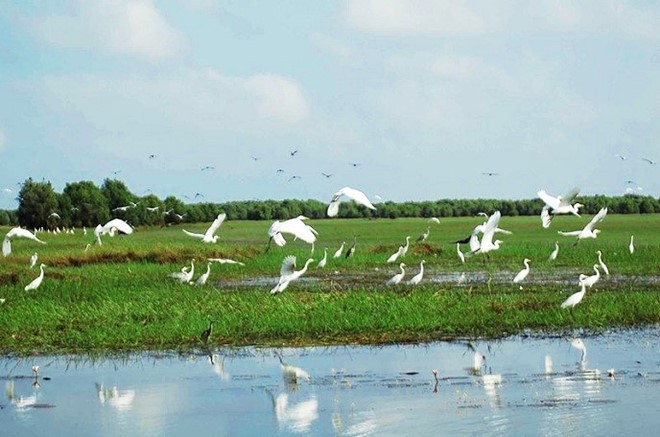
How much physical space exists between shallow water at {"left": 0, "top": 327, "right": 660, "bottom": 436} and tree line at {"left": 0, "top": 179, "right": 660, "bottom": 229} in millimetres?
45202

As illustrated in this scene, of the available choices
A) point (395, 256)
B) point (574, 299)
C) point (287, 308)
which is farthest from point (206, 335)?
point (395, 256)

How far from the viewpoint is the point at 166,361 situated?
1516 cm

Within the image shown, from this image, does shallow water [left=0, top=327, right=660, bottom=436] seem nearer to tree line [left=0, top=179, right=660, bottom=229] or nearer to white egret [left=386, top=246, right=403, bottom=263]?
white egret [left=386, top=246, right=403, bottom=263]

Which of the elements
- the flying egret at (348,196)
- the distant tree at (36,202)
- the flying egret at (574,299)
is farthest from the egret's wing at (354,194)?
the distant tree at (36,202)

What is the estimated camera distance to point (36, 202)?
70.8m

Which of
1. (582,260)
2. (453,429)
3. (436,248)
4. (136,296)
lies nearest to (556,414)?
(453,429)

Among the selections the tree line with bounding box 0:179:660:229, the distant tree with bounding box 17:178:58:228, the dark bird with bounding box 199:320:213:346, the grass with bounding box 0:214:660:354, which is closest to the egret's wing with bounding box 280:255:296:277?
the grass with bounding box 0:214:660:354

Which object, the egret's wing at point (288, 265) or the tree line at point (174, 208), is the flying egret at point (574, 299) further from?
the tree line at point (174, 208)

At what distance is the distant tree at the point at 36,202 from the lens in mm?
70750

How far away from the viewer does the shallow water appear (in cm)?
1129

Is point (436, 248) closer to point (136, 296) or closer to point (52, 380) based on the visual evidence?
point (136, 296)

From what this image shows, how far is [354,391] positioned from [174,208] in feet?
222

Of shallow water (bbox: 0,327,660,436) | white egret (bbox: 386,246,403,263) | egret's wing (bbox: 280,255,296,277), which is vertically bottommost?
shallow water (bbox: 0,327,660,436)

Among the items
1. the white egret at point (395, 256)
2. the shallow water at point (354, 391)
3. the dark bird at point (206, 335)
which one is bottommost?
the shallow water at point (354, 391)
